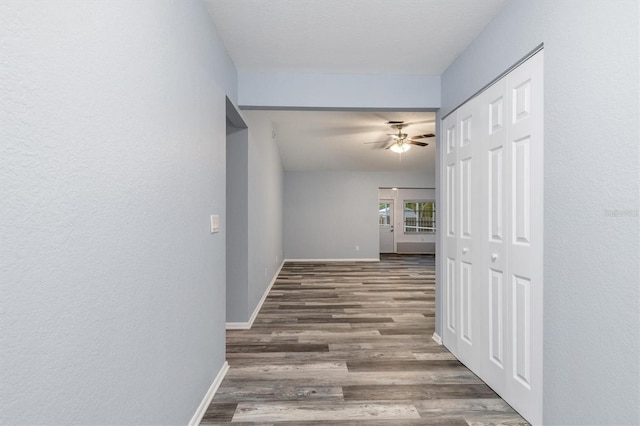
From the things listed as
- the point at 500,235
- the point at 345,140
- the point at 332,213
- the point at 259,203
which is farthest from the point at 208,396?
the point at 332,213

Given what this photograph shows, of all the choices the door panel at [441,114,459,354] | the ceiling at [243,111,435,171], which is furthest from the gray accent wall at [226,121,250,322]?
the door panel at [441,114,459,354]

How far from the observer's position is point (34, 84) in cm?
80

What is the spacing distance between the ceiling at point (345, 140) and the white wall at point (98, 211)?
2.43 meters

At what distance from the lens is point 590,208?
4.83 feet

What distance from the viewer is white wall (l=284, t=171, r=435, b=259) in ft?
28.9

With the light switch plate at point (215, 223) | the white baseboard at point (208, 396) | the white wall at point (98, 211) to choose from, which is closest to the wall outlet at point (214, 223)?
the light switch plate at point (215, 223)

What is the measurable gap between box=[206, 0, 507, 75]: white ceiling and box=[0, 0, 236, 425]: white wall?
52cm

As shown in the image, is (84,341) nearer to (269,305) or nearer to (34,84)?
(34,84)

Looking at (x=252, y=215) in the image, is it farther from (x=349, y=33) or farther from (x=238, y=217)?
(x=349, y=33)

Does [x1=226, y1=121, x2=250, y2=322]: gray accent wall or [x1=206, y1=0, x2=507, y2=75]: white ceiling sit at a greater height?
[x1=206, y1=0, x2=507, y2=75]: white ceiling

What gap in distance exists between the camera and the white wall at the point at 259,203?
13.0 ft

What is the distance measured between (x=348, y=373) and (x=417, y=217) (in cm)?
907

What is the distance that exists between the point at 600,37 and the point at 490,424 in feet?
6.51

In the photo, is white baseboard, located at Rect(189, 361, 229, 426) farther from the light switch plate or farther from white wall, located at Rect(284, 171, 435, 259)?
white wall, located at Rect(284, 171, 435, 259)
